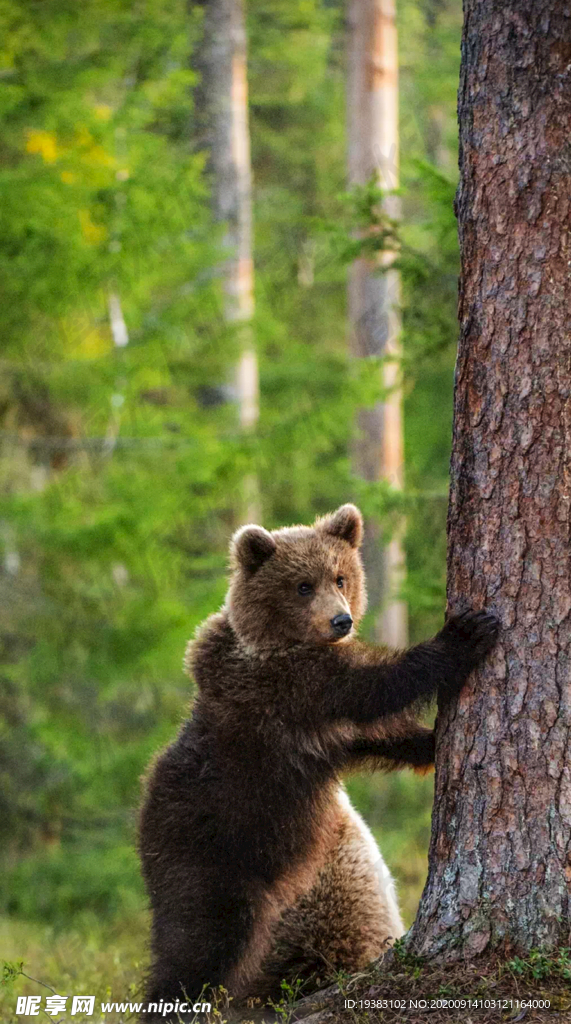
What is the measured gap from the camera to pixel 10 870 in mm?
12461

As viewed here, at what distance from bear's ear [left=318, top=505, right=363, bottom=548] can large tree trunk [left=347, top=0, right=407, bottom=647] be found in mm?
7836

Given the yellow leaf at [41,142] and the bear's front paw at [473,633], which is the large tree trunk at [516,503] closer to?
the bear's front paw at [473,633]

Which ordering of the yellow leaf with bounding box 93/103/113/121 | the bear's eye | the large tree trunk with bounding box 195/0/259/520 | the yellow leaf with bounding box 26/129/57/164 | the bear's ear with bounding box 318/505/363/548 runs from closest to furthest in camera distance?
the bear's eye < the bear's ear with bounding box 318/505/363/548 < the yellow leaf with bounding box 93/103/113/121 < the yellow leaf with bounding box 26/129/57/164 < the large tree trunk with bounding box 195/0/259/520

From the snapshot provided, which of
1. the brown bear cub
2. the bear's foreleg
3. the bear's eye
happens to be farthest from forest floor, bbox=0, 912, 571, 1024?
the bear's eye

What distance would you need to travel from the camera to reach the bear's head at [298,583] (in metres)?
5.16

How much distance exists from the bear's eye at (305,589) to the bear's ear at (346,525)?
0.43m

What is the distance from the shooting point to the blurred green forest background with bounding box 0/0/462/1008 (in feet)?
33.0

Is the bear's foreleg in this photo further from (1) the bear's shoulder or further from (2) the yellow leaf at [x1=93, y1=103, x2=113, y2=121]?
(2) the yellow leaf at [x1=93, y1=103, x2=113, y2=121]

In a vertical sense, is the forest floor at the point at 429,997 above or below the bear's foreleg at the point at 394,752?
below

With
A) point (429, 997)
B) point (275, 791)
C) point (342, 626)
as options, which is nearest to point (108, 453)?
point (342, 626)

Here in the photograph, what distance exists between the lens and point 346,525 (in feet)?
18.8

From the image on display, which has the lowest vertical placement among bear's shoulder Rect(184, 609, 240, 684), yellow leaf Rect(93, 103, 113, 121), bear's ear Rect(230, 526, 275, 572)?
bear's shoulder Rect(184, 609, 240, 684)

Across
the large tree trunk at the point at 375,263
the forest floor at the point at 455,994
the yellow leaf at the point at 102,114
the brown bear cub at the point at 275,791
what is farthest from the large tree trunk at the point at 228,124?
the forest floor at the point at 455,994

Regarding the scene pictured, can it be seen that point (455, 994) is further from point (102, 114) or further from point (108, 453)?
point (102, 114)
